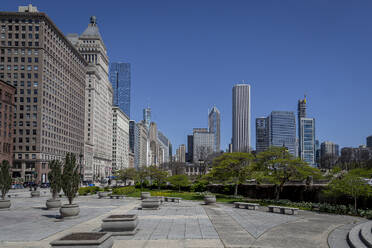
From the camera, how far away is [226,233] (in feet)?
59.4

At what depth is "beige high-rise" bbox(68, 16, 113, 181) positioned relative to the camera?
517ft

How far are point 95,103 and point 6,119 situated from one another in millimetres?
76405

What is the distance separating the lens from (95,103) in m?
161

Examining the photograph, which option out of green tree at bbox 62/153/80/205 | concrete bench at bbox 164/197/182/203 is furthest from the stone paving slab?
concrete bench at bbox 164/197/182/203

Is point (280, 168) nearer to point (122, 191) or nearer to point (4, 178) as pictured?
point (4, 178)

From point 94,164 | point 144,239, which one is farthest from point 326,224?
Answer: point 94,164

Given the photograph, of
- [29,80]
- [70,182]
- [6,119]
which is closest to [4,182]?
[70,182]

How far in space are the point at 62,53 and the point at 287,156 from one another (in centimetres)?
10030

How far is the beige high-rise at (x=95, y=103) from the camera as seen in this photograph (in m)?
158

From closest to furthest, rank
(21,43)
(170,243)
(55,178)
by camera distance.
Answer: (170,243) < (55,178) < (21,43)

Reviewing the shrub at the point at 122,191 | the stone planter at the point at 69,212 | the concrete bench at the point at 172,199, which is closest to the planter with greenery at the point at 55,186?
the stone planter at the point at 69,212

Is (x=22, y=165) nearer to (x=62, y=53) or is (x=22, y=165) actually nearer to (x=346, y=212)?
(x=62, y=53)

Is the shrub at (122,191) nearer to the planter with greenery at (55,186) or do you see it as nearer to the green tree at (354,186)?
the planter with greenery at (55,186)

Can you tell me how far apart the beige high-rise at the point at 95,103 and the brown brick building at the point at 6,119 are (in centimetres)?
5912
